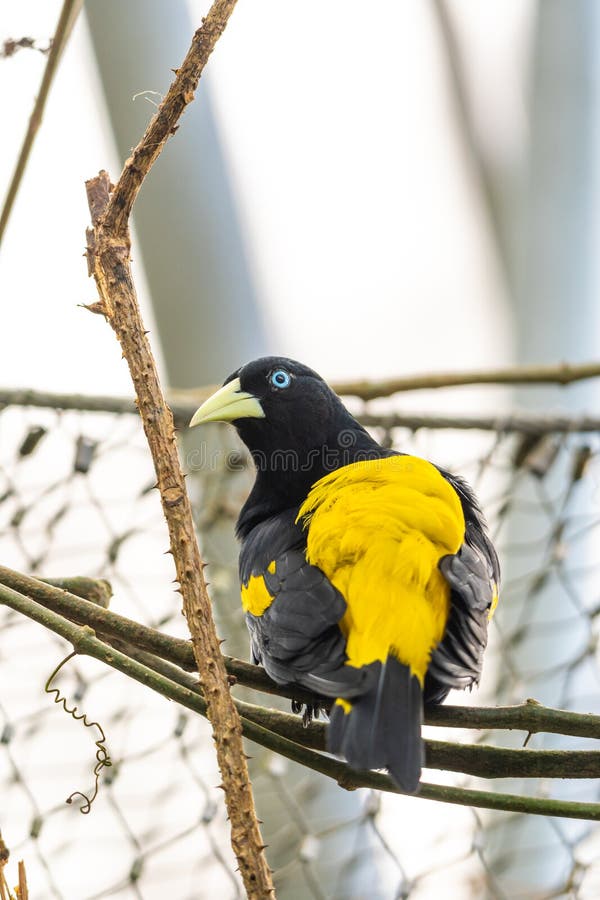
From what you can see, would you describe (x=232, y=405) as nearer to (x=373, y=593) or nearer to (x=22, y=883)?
(x=373, y=593)

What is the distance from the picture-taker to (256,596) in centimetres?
146

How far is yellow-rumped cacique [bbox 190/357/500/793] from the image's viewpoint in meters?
1.10

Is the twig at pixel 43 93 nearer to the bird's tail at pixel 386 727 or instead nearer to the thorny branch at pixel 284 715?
the thorny branch at pixel 284 715

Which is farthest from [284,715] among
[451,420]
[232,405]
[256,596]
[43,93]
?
[451,420]

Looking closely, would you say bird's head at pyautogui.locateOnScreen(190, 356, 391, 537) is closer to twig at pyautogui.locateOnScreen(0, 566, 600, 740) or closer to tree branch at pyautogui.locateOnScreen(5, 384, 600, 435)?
tree branch at pyautogui.locateOnScreen(5, 384, 600, 435)

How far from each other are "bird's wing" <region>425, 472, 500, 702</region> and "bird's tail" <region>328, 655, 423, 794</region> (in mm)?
59

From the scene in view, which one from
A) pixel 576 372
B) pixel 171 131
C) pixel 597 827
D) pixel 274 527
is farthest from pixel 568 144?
pixel 171 131

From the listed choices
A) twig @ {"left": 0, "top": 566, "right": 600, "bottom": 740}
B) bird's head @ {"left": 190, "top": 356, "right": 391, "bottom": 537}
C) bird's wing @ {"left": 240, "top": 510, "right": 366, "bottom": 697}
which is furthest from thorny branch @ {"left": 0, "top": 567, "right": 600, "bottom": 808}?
bird's head @ {"left": 190, "top": 356, "right": 391, "bottom": 537}

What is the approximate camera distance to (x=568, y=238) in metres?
3.61

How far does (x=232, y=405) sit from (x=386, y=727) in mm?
913

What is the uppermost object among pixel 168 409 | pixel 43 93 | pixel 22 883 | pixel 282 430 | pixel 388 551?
pixel 43 93

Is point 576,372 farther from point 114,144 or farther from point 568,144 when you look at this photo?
point 568,144

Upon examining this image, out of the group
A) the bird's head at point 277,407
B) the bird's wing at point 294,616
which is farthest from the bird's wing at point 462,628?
the bird's head at point 277,407

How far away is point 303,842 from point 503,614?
1.43 metres
